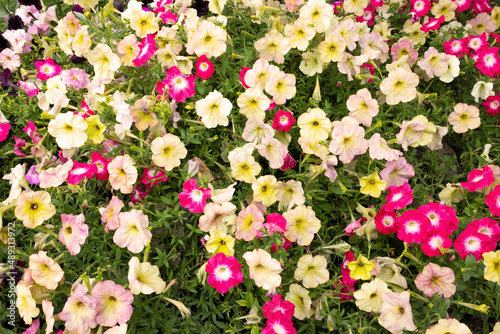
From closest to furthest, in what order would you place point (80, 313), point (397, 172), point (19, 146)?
point (80, 313)
point (397, 172)
point (19, 146)

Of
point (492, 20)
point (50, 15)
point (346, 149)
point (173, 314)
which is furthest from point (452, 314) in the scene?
point (50, 15)

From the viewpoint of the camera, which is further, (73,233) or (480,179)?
(480,179)

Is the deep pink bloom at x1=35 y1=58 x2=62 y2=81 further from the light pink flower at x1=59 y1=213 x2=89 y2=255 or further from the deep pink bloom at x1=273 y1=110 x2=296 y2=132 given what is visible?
the deep pink bloom at x1=273 y1=110 x2=296 y2=132

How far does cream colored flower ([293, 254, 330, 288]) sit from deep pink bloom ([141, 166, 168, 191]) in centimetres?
93

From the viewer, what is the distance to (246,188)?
2.33 metres

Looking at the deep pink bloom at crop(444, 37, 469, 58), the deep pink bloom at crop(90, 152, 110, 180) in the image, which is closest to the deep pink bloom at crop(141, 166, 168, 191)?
the deep pink bloom at crop(90, 152, 110, 180)

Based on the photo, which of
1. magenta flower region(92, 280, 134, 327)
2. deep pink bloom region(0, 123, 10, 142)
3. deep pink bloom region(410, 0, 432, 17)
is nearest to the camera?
magenta flower region(92, 280, 134, 327)

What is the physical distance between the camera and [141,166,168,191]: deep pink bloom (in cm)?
228

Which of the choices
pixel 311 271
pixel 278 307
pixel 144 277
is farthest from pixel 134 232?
pixel 311 271

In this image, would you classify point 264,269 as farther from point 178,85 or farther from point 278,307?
point 178,85

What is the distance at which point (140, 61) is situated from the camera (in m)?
2.45

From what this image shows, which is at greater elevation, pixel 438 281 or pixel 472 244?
pixel 472 244

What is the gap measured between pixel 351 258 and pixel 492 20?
8.53 ft

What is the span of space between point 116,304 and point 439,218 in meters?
1.72
